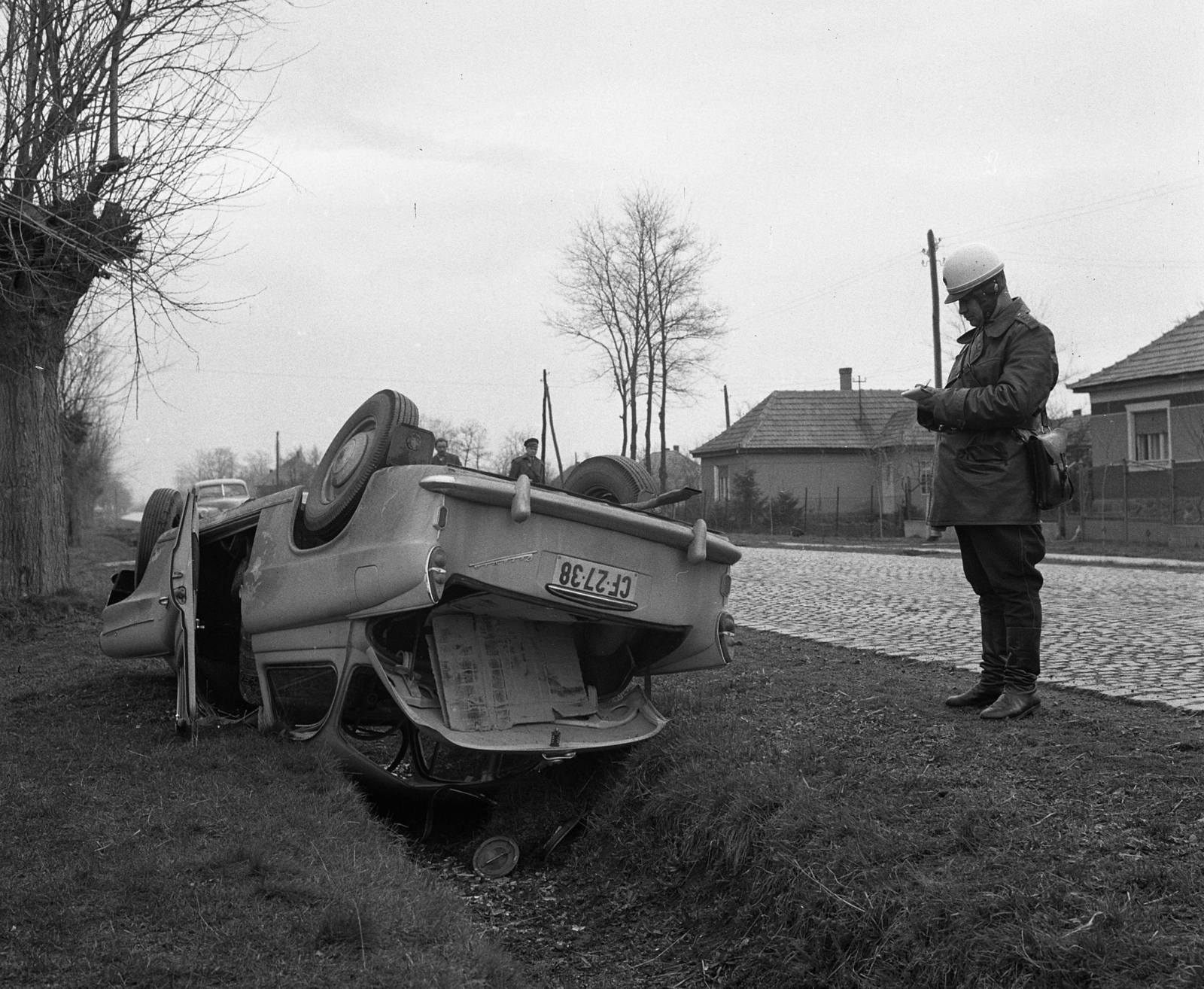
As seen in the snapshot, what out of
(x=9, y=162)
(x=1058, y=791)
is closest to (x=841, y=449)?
(x=9, y=162)

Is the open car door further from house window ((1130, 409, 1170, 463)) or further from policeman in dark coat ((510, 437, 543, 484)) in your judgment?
house window ((1130, 409, 1170, 463))

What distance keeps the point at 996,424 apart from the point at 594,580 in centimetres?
191

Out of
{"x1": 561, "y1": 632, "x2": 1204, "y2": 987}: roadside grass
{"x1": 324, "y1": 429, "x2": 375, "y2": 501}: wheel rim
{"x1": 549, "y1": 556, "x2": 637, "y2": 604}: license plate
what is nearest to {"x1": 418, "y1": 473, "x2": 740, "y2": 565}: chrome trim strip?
{"x1": 549, "y1": 556, "x2": 637, "y2": 604}: license plate

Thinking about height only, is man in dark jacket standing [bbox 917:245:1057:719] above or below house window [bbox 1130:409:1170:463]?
below

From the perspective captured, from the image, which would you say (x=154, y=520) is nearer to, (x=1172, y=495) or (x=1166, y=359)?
(x=1172, y=495)

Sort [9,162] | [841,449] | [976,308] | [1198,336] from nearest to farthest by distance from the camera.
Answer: [976,308], [9,162], [1198,336], [841,449]

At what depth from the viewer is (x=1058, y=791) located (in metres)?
3.91

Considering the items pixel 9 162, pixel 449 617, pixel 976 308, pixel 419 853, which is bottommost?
pixel 419 853

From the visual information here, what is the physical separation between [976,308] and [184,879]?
415 centimetres

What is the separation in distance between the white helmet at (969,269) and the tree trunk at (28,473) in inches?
399

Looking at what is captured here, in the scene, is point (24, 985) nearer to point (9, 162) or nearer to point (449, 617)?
point (449, 617)

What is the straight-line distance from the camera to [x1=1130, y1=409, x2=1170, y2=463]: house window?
30531 mm

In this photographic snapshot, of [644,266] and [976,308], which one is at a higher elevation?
[644,266]

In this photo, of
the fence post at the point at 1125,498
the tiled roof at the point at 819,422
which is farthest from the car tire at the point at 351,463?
the tiled roof at the point at 819,422
